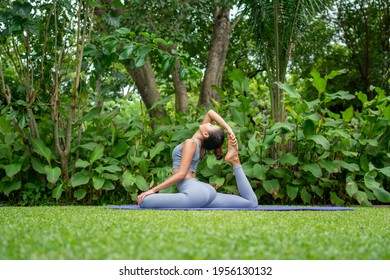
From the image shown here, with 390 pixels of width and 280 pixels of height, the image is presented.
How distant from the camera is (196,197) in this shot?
4.80 meters

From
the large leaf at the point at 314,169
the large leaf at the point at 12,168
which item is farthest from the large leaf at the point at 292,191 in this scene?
the large leaf at the point at 12,168

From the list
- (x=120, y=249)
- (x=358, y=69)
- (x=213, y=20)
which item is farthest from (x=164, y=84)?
(x=120, y=249)

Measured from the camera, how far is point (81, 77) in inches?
253

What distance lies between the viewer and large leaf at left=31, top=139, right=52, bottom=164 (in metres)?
6.01

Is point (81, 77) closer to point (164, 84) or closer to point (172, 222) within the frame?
point (172, 222)

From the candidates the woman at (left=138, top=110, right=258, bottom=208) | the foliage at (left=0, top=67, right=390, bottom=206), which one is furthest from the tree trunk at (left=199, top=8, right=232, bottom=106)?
the woman at (left=138, top=110, right=258, bottom=208)

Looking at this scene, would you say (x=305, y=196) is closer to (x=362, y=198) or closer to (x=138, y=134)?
(x=362, y=198)

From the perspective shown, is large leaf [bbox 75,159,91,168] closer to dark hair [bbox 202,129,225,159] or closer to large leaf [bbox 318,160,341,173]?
dark hair [bbox 202,129,225,159]

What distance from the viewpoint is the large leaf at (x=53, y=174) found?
584 cm

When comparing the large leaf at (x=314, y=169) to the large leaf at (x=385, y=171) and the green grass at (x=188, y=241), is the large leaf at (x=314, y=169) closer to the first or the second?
the large leaf at (x=385, y=171)

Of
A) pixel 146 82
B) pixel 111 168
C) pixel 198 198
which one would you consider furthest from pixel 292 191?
pixel 146 82

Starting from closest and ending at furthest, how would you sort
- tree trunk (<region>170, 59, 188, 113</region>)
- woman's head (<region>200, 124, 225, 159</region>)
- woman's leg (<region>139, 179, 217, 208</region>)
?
woman's leg (<region>139, 179, 217, 208</region>), woman's head (<region>200, 124, 225, 159</region>), tree trunk (<region>170, 59, 188, 113</region>)

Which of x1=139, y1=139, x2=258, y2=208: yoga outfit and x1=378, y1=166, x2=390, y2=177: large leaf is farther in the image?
x1=378, y1=166, x2=390, y2=177: large leaf

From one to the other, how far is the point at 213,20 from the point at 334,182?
7244 mm
